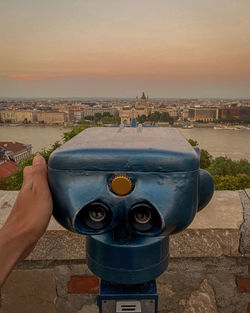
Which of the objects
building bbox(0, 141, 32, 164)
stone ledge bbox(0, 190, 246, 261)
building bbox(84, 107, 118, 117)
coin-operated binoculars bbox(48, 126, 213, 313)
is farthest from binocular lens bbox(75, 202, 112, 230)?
building bbox(84, 107, 118, 117)

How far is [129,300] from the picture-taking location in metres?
0.72

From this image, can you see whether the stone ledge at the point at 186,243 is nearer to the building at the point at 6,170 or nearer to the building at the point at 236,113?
the building at the point at 6,170

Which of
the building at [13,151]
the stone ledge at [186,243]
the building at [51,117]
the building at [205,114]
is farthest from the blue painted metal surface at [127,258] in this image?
the building at [51,117]

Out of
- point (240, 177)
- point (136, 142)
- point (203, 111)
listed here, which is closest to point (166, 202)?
point (136, 142)

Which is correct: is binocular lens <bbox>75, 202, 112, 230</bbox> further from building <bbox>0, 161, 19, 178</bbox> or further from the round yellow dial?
building <bbox>0, 161, 19, 178</bbox>

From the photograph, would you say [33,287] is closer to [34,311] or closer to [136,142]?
[34,311]

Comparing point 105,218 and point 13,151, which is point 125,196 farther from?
point 13,151

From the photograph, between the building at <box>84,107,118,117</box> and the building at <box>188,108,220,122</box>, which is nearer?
the building at <box>188,108,220,122</box>

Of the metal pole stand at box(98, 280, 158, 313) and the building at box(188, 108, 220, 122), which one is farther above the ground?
the metal pole stand at box(98, 280, 158, 313)

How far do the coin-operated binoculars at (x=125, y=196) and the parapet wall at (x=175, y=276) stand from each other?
392 mm

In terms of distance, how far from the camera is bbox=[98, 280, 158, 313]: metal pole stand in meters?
0.71

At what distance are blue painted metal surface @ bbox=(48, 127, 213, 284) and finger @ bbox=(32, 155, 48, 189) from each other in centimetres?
2

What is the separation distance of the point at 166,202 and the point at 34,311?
742 millimetres

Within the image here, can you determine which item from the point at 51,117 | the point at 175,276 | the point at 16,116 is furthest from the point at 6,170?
the point at 16,116
